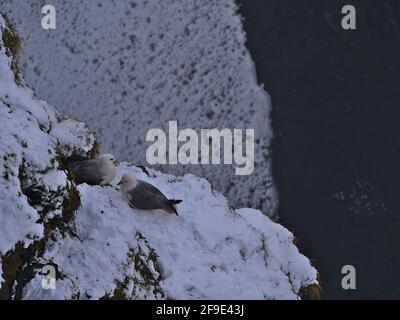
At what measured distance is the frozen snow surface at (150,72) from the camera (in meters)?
17.1

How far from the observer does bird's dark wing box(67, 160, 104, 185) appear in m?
8.02

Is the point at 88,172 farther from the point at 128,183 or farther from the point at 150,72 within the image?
the point at 150,72

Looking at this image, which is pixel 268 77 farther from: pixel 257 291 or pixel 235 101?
pixel 257 291

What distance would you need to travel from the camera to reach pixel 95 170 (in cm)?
805

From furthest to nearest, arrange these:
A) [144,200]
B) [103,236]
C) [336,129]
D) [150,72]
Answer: [150,72] < [336,129] < [144,200] < [103,236]

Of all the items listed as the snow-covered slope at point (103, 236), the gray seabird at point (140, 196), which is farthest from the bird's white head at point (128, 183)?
the snow-covered slope at point (103, 236)

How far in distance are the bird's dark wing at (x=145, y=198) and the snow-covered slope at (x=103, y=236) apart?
113 mm

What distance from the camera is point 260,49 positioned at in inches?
691

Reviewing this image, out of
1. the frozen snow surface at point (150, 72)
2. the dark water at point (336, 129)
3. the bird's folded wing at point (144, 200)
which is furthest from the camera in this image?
the frozen snow surface at point (150, 72)

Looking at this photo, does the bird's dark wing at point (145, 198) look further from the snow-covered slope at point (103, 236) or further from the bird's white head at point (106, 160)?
the bird's white head at point (106, 160)

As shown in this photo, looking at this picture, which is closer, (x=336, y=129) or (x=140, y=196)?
(x=140, y=196)

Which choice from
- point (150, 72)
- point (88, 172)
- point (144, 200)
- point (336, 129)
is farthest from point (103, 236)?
point (150, 72)

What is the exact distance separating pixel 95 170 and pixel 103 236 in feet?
4.57

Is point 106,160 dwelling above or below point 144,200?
above
